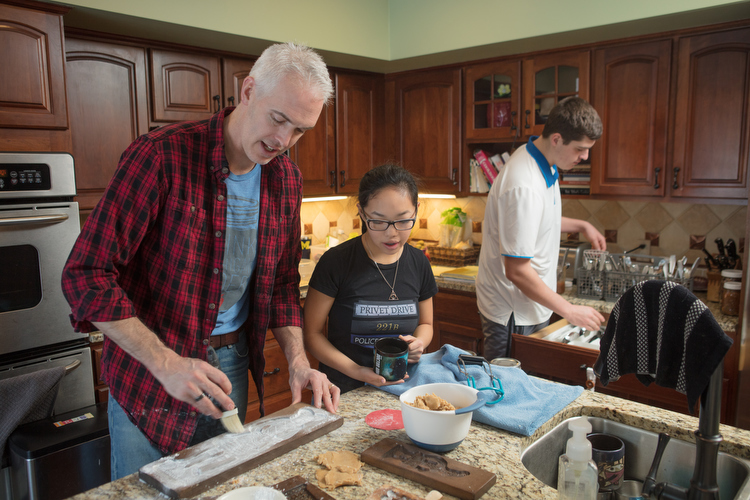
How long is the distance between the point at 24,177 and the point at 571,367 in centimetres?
215

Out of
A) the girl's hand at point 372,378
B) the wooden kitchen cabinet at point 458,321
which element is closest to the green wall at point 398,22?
the wooden kitchen cabinet at point 458,321

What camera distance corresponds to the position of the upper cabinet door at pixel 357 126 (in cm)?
355

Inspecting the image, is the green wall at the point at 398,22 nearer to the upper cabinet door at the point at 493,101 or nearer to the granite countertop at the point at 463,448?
the upper cabinet door at the point at 493,101

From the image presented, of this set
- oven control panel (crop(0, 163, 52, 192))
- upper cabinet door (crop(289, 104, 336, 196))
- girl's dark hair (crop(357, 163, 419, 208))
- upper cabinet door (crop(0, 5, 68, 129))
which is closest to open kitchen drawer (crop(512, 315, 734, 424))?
girl's dark hair (crop(357, 163, 419, 208))

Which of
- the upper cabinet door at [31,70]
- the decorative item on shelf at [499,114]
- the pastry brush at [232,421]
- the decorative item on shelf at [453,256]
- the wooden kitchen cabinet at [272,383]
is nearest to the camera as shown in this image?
the pastry brush at [232,421]

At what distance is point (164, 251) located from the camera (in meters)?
1.32

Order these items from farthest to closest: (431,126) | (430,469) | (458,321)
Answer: (431,126), (458,321), (430,469)

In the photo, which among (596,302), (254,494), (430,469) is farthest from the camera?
(596,302)

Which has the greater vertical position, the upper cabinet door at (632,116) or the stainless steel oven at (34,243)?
the upper cabinet door at (632,116)

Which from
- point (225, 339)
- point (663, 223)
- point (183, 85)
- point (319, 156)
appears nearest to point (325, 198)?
point (319, 156)

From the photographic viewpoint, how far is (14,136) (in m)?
2.16

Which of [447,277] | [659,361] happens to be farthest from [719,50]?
[659,361]

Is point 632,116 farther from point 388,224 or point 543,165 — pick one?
point 388,224

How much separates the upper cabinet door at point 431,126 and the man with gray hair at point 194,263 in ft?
6.96
